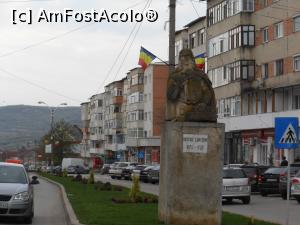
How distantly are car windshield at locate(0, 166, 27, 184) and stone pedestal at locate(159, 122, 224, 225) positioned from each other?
465 centimetres

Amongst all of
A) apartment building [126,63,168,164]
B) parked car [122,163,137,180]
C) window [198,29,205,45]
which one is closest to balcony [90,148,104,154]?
apartment building [126,63,168,164]

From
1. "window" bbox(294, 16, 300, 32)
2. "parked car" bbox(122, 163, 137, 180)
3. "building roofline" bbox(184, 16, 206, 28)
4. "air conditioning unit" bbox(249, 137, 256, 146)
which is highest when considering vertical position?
"building roofline" bbox(184, 16, 206, 28)

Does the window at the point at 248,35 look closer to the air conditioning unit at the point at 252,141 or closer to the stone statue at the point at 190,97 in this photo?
the air conditioning unit at the point at 252,141

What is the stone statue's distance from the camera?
53.9ft

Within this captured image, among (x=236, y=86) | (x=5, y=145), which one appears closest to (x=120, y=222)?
(x=236, y=86)

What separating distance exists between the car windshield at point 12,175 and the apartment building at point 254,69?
1339 inches

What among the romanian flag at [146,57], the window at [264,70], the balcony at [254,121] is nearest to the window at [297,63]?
the balcony at [254,121]

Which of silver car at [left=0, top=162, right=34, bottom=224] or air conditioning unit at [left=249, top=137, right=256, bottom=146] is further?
air conditioning unit at [left=249, top=137, right=256, bottom=146]

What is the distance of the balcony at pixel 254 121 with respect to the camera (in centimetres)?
5242

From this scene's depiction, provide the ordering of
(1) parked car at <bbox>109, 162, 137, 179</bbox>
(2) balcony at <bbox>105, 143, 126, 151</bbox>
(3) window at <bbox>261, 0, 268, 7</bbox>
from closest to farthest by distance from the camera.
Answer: (3) window at <bbox>261, 0, 268, 7</bbox>, (1) parked car at <bbox>109, 162, 137, 179</bbox>, (2) balcony at <bbox>105, 143, 126, 151</bbox>

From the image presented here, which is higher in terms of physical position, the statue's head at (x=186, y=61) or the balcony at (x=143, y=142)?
the statue's head at (x=186, y=61)

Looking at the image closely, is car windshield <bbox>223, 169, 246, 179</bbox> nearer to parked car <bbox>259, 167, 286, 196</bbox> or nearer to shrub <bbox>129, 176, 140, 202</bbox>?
parked car <bbox>259, 167, 286, 196</bbox>

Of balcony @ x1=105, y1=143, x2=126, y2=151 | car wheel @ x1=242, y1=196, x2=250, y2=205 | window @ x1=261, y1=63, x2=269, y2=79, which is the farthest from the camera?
balcony @ x1=105, y1=143, x2=126, y2=151

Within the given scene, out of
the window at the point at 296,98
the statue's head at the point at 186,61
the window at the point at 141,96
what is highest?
the window at the point at 141,96
